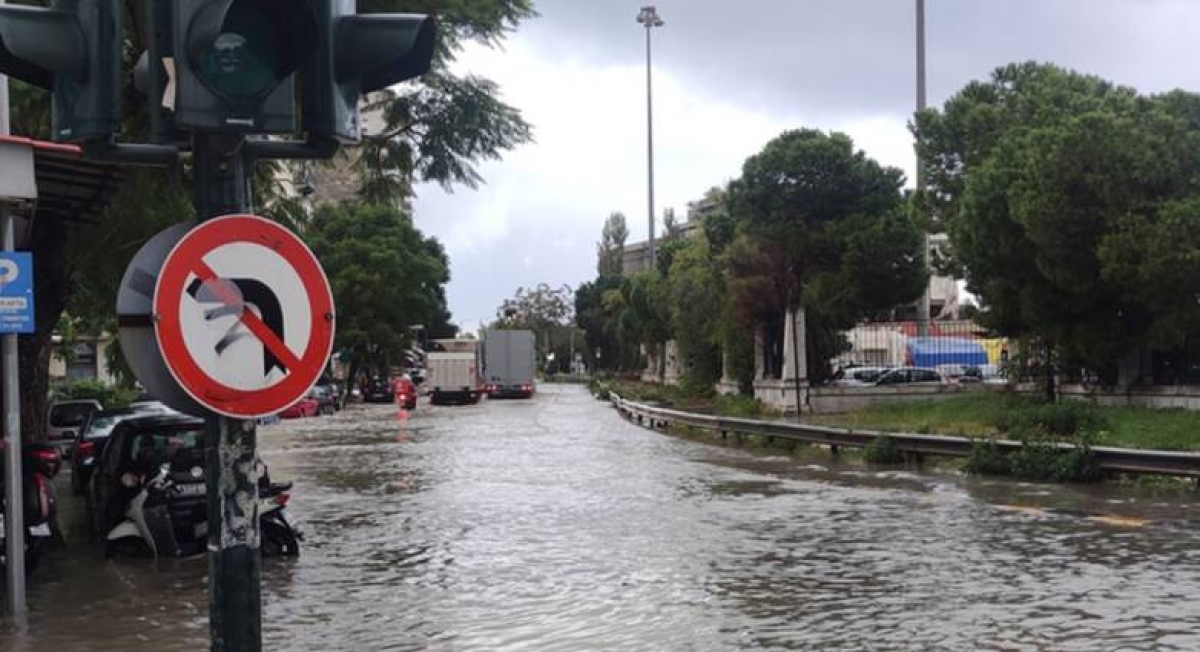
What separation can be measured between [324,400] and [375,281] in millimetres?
15494

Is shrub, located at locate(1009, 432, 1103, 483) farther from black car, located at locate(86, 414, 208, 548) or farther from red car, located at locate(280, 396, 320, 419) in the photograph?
red car, located at locate(280, 396, 320, 419)

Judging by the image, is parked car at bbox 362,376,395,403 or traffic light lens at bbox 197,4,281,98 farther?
parked car at bbox 362,376,395,403

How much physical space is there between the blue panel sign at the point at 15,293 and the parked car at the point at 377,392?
221ft

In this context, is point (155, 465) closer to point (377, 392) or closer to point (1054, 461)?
point (1054, 461)

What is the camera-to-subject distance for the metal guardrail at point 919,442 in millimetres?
17312

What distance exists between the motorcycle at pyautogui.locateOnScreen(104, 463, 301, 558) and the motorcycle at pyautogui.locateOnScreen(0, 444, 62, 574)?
1.01 m

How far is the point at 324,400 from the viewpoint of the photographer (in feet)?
189

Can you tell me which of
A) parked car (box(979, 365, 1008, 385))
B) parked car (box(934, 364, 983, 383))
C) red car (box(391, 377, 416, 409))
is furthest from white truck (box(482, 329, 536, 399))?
parked car (box(979, 365, 1008, 385))

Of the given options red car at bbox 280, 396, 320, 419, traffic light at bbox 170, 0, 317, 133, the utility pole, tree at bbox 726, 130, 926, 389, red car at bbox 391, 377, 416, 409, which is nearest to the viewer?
traffic light at bbox 170, 0, 317, 133

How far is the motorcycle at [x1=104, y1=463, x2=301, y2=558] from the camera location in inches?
503

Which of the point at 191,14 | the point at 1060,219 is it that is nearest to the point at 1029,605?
the point at 191,14

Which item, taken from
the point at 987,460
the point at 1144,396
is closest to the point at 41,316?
the point at 987,460

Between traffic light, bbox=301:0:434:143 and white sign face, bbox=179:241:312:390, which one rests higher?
traffic light, bbox=301:0:434:143

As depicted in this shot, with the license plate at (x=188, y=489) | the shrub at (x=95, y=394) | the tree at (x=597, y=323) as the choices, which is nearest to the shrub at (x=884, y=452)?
the license plate at (x=188, y=489)
